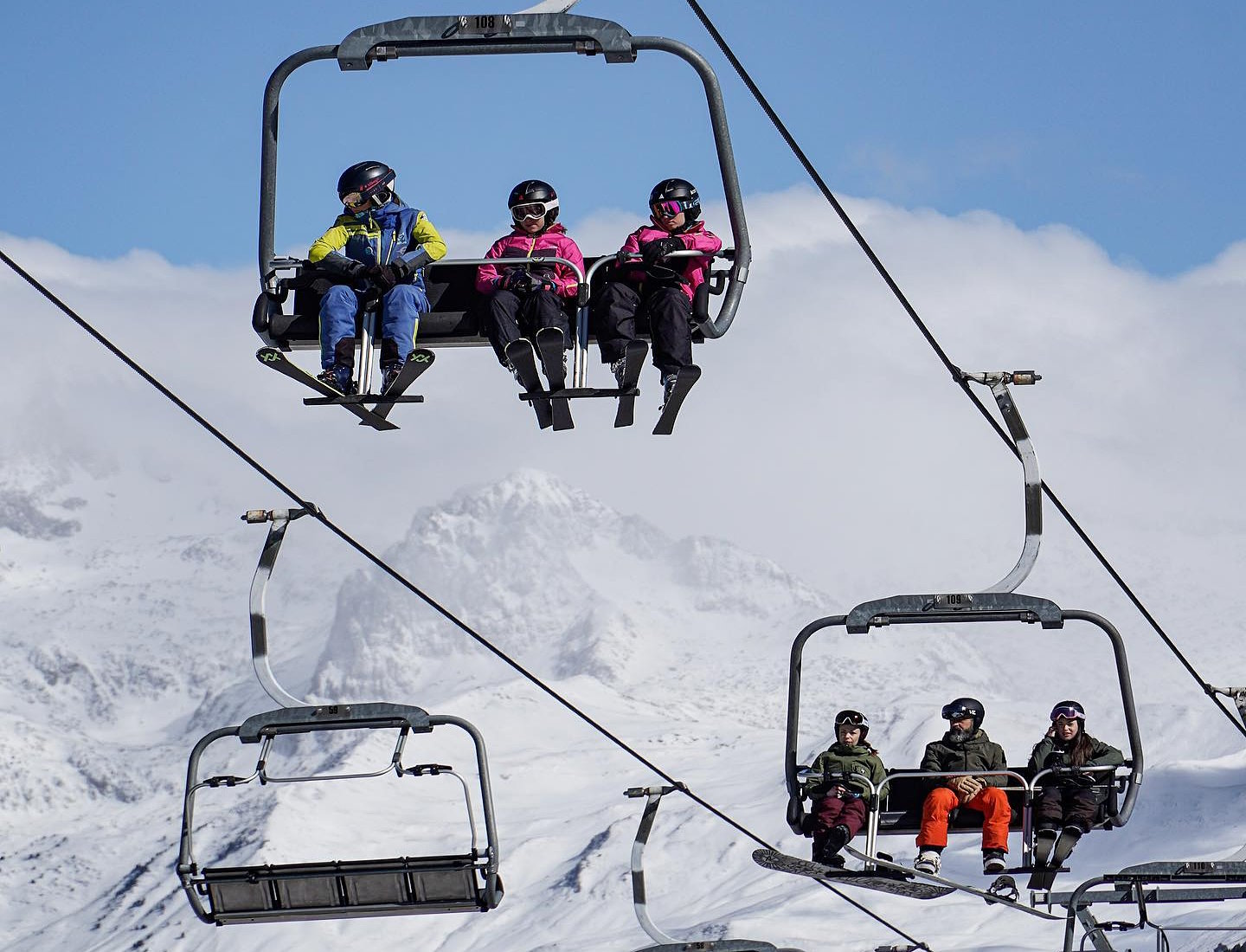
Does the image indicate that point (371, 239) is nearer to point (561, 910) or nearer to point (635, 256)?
point (635, 256)

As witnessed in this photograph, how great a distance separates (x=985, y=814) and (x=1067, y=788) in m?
0.59

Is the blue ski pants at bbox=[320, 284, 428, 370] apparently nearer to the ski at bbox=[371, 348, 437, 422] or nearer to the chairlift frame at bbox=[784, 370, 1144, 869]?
the ski at bbox=[371, 348, 437, 422]

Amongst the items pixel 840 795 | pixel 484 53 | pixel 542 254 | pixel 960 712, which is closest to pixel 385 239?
pixel 542 254

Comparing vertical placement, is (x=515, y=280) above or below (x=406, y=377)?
above

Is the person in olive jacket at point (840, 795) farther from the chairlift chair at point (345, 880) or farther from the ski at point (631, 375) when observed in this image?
the ski at point (631, 375)

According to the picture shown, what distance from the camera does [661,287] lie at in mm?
13078

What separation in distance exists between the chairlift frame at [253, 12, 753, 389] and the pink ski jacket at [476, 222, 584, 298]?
109mm

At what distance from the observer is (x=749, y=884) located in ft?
535

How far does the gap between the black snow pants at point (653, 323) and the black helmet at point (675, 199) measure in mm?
732

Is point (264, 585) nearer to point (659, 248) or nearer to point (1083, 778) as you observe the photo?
point (659, 248)

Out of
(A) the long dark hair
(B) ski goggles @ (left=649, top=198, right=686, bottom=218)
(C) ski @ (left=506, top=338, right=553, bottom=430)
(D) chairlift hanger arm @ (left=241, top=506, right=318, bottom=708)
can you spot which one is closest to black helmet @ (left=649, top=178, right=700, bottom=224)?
(B) ski goggles @ (left=649, top=198, right=686, bottom=218)

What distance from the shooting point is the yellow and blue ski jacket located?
42.8 feet

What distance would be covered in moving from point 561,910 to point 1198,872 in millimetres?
159841

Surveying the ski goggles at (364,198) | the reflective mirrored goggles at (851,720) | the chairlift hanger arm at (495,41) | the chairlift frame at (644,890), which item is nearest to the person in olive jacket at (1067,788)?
the reflective mirrored goggles at (851,720)
